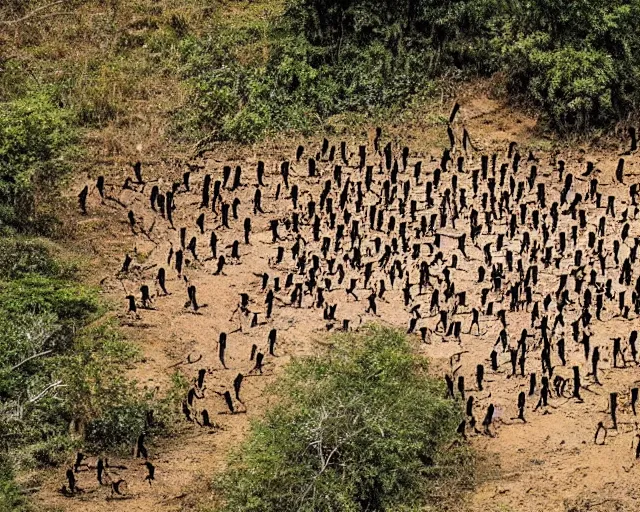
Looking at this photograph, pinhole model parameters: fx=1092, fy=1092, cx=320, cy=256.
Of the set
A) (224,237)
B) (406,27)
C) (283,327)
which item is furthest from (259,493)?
(406,27)

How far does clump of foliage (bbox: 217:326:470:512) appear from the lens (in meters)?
7.16

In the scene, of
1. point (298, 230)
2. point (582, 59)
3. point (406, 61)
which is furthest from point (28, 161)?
point (582, 59)

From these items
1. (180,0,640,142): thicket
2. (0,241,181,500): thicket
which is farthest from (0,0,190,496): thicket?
(180,0,640,142): thicket

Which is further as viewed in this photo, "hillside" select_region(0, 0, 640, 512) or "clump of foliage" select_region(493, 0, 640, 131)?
"clump of foliage" select_region(493, 0, 640, 131)

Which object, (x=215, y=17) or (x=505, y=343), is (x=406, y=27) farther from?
(x=505, y=343)

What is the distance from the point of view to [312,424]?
7426mm

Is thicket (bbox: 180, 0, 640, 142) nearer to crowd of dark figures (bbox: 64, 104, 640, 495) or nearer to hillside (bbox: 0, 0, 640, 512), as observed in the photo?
hillside (bbox: 0, 0, 640, 512)

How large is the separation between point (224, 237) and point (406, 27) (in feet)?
11.7

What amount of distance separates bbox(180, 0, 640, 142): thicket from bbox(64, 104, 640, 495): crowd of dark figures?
1.89 ft

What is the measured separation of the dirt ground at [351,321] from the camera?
752cm

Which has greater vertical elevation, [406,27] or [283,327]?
[406,27]

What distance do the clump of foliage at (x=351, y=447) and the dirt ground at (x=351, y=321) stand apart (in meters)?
0.28

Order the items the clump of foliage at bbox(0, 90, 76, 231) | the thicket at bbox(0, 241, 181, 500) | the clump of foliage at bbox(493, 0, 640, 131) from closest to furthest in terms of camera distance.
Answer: the thicket at bbox(0, 241, 181, 500) < the clump of foliage at bbox(0, 90, 76, 231) < the clump of foliage at bbox(493, 0, 640, 131)

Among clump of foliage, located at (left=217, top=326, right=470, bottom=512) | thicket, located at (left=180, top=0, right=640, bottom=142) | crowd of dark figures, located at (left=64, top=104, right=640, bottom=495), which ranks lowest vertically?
clump of foliage, located at (left=217, top=326, right=470, bottom=512)
